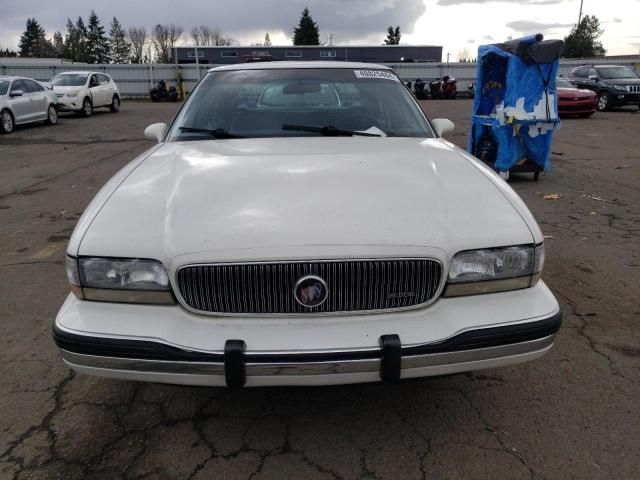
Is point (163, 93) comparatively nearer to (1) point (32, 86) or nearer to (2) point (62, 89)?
(2) point (62, 89)

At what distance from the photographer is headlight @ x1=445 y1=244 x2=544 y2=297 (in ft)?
A: 6.72

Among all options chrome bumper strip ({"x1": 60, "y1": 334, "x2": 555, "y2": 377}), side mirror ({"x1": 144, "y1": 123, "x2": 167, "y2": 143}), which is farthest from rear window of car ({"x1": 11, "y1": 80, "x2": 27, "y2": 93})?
chrome bumper strip ({"x1": 60, "y1": 334, "x2": 555, "y2": 377})

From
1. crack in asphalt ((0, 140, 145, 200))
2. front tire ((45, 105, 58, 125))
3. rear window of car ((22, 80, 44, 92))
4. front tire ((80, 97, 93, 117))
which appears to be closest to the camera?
crack in asphalt ((0, 140, 145, 200))

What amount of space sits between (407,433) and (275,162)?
1415mm

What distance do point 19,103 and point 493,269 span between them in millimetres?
15990

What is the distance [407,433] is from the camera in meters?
2.30

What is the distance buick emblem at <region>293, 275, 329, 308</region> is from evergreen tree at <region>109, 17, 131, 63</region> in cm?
9847

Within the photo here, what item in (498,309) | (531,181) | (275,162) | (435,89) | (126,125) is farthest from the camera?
(435,89)

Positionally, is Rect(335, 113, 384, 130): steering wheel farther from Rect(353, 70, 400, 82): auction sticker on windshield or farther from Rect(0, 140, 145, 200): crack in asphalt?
Rect(0, 140, 145, 200): crack in asphalt

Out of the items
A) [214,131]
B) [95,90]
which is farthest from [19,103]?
[214,131]

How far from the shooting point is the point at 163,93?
31094 mm

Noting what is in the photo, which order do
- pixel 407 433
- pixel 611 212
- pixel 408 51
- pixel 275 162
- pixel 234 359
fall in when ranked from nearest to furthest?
pixel 234 359 → pixel 407 433 → pixel 275 162 → pixel 611 212 → pixel 408 51

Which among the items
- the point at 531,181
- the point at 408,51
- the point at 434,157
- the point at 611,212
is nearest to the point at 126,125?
the point at 531,181

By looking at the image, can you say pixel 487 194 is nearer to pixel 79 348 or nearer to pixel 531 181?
pixel 79 348
